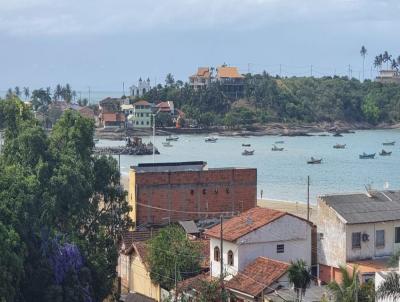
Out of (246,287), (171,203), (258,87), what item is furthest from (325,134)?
(246,287)

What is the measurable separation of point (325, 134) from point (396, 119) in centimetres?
2334

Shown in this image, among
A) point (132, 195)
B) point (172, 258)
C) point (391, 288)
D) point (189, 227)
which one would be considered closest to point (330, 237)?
point (172, 258)

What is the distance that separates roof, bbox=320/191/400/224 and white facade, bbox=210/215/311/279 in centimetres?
114


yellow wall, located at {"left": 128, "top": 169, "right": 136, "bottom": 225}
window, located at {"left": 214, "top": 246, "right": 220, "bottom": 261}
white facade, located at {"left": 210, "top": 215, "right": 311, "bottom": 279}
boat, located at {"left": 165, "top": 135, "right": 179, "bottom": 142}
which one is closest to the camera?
white facade, located at {"left": 210, "top": 215, "right": 311, "bottom": 279}

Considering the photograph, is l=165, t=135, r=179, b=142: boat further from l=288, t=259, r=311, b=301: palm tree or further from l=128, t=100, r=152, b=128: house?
l=288, t=259, r=311, b=301: palm tree

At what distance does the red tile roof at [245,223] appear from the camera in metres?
27.7

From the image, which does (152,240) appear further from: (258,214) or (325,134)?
(325,134)

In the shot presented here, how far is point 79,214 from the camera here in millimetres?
31344

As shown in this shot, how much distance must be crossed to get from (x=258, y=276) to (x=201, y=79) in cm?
14522

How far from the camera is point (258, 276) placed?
1025 inches

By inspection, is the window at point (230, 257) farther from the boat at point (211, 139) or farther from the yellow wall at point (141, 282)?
the boat at point (211, 139)

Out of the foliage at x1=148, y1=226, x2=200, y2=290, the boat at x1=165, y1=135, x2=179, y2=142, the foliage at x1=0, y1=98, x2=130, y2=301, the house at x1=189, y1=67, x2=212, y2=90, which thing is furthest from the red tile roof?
the house at x1=189, y1=67, x2=212, y2=90

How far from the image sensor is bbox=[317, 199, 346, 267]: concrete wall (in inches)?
1099

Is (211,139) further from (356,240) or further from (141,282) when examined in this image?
(356,240)
